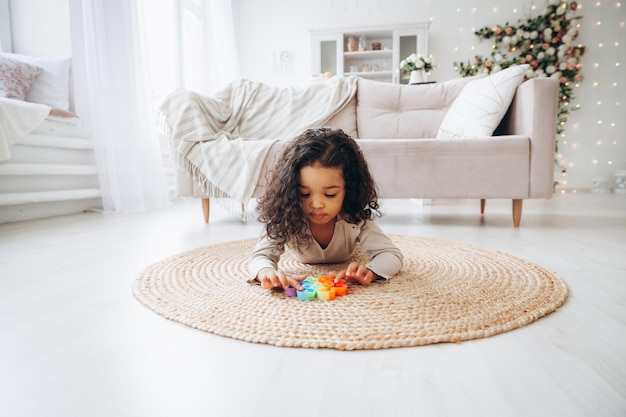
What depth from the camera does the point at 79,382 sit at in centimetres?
48

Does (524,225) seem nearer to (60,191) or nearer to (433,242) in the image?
(433,242)

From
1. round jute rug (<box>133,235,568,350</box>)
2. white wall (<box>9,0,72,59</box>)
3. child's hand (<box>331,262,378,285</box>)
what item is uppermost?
white wall (<box>9,0,72,59</box>)

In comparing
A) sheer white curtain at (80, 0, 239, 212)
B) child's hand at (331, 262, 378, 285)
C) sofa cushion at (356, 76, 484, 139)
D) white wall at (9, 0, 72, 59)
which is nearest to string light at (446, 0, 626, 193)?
sofa cushion at (356, 76, 484, 139)

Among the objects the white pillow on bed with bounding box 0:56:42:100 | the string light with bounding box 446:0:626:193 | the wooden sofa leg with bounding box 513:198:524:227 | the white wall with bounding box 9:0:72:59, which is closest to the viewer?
the wooden sofa leg with bounding box 513:198:524:227

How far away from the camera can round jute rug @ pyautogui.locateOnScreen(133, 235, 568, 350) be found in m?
0.59

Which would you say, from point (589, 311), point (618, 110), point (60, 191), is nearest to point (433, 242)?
point (589, 311)

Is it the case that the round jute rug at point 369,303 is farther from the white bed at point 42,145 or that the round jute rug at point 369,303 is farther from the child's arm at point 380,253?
the white bed at point 42,145

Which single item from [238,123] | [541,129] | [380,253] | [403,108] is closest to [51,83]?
[238,123]

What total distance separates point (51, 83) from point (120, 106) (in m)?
0.42

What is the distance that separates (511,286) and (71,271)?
108 centimetres

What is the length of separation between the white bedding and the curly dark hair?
1.57 m

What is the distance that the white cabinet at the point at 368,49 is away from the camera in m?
4.20

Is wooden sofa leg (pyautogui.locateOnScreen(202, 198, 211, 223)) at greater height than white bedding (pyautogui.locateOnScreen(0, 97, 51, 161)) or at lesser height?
lesser

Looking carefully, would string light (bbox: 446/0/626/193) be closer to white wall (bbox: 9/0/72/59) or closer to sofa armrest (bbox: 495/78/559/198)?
sofa armrest (bbox: 495/78/559/198)
